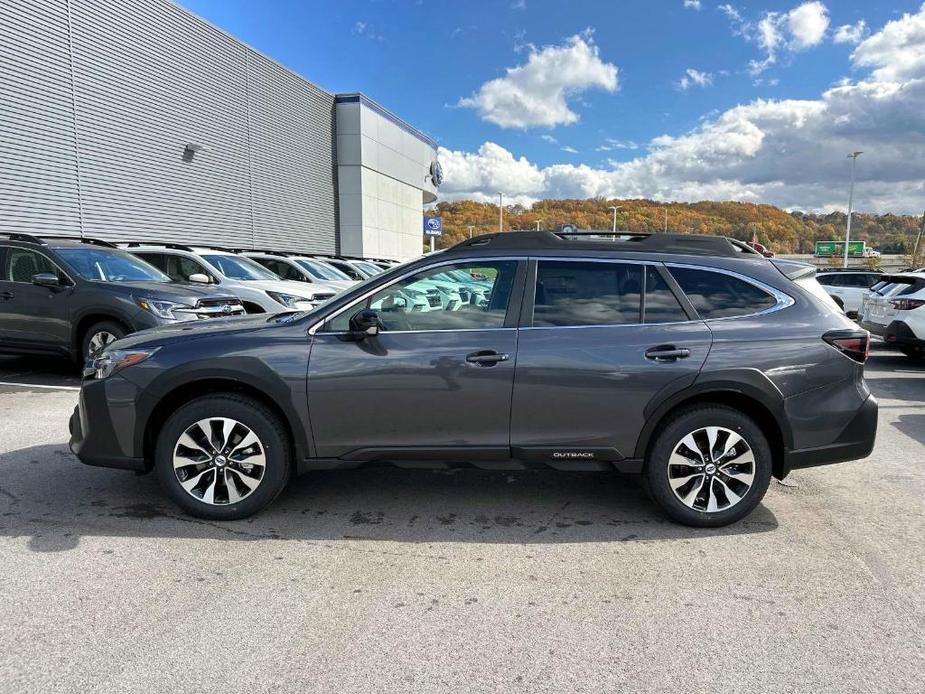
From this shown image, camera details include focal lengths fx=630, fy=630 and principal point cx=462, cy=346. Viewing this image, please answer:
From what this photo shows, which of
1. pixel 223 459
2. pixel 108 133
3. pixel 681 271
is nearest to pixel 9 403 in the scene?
pixel 223 459

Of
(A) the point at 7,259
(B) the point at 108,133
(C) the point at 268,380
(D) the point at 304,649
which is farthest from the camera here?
(B) the point at 108,133

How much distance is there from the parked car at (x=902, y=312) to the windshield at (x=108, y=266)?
11.1 m

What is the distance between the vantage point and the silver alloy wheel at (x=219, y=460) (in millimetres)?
3756

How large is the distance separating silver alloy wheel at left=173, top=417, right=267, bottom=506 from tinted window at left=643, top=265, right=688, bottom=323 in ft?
8.09

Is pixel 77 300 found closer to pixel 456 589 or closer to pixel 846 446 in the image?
pixel 456 589

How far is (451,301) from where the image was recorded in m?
3.89

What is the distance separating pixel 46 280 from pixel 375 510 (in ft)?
20.6

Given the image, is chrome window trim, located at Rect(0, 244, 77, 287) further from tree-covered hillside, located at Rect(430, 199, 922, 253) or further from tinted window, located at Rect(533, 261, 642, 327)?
tree-covered hillside, located at Rect(430, 199, 922, 253)

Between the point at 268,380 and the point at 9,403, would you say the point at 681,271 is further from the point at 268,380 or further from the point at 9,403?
the point at 9,403

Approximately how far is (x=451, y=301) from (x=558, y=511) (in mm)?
1542

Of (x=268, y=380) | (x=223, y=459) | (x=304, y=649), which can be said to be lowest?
(x=304, y=649)

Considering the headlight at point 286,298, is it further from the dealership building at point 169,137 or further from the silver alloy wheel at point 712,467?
the dealership building at point 169,137

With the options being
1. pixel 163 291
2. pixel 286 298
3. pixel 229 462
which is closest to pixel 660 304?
pixel 229 462

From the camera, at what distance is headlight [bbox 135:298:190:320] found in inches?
302
